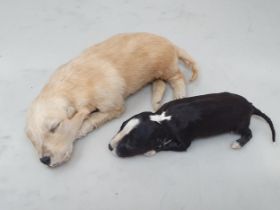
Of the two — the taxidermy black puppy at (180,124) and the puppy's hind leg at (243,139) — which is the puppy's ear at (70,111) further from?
the puppy's hind leg at (243,139)

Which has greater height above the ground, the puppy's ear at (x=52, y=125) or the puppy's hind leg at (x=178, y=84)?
the puppy's hind leg at (x=178, y=84)

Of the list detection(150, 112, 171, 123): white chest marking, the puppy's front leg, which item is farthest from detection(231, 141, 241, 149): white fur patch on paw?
the puppy's front leg

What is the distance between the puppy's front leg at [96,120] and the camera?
6.64 feet

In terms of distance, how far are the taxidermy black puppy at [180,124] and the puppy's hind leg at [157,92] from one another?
0.71ft

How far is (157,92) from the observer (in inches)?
86.4

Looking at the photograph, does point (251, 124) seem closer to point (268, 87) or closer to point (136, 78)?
point (268, 87)

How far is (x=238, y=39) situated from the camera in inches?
102

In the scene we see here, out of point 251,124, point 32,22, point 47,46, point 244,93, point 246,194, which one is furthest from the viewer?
point 32,22

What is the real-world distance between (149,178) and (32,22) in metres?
1.59

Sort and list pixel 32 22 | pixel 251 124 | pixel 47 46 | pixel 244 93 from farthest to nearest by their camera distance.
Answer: pixel 32 22, pixel 47 46, pixel 244 93, pixel 251 124

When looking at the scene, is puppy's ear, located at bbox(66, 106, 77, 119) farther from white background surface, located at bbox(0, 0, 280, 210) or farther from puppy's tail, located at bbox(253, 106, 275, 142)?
puppy's tail, located at bbox(253, 106, 275, 142)

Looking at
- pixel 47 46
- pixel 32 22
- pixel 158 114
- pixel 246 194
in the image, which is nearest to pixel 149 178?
pixel 158 114

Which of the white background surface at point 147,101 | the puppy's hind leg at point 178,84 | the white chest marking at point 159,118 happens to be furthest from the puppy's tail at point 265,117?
the white chest marking at point 159,118

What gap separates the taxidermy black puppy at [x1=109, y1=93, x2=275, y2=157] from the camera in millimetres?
1847
